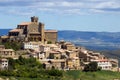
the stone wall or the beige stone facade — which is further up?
the stone wall

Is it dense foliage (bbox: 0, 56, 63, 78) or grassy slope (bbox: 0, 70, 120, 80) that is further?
grassy slope (bbox: 0, 70, 120, 80)

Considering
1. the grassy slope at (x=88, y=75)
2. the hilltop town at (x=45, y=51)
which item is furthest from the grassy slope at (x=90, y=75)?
the hilltop town at (x=45, y=51)

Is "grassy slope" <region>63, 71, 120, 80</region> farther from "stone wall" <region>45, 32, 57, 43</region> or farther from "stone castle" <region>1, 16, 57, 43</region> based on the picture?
"stone wall" <region>45, 32, 57, 43</region>

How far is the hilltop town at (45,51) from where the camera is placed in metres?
86.1

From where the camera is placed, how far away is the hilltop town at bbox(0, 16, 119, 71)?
86.1m

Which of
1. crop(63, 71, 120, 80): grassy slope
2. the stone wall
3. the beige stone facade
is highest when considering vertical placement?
the stone wall

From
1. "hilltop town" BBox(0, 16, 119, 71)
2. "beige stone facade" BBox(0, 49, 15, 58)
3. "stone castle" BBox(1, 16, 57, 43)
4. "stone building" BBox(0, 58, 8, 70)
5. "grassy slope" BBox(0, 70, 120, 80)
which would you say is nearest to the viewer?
"stone building" BBox(0, 58, 8, 70)

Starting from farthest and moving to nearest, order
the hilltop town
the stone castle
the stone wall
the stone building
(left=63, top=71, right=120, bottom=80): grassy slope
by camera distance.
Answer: the stone wall < the stone castle < the hilltop town < (left=63, top=71, right=120, bottom=80): grassy slope < the stone building

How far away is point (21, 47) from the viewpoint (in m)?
92.4

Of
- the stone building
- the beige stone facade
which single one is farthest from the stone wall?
the stone building

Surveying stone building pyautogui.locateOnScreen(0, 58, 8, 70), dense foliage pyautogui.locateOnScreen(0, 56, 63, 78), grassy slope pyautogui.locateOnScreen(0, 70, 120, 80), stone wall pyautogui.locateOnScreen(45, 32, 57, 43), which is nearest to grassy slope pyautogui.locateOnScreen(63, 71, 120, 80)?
grassy slope pyautogui.locateOnScreen(0, 70, 120, 80)

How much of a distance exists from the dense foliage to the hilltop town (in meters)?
1.15

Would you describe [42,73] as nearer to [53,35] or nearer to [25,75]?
[25,75]

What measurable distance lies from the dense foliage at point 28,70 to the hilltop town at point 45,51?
1146 mm
